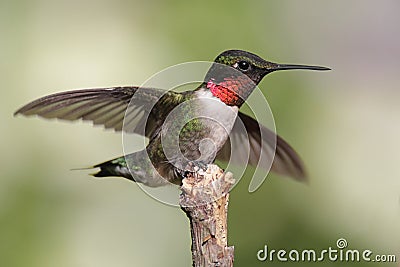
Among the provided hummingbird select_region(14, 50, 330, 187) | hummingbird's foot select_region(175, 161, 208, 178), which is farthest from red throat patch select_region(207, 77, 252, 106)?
hummingbird's foot select_region(175, 161, 208, 178)

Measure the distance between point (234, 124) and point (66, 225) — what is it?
1.03m

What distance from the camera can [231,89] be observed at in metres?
1.57

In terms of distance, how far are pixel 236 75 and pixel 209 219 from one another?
0.39 m

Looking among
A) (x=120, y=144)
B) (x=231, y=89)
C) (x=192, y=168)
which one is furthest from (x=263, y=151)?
(x=120, y=144)

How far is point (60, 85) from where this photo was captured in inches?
109

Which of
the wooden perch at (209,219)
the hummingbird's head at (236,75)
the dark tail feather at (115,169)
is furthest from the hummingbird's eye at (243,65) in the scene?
the dark tail feather at (115,169)

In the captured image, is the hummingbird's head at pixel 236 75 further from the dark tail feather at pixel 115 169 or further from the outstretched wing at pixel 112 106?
the dark tail feather at pixel 115 169

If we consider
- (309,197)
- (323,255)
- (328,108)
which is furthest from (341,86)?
(323,255)

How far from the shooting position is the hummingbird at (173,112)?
4.99 ft

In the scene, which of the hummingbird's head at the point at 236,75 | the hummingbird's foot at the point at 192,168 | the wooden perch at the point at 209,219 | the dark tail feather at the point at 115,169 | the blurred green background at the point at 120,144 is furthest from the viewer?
the blurred green background at the point at 120,144

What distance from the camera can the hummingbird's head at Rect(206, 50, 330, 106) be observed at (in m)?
1.54

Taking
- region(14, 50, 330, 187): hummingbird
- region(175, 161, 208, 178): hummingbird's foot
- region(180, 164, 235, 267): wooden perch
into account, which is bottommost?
region(180, 164, 235, 267): wooden perch

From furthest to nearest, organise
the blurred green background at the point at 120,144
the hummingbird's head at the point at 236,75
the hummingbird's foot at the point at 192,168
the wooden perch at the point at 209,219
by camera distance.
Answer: the blurred green background at the point at 120,144
the hummingbird's head at the point at 236,75
the hummingbird's foot at the point at 192,168
the wooden perch at the point at 209,219

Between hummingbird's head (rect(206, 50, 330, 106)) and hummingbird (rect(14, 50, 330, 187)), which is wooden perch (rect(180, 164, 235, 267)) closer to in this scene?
hummingbird (rect(14, 50, 330, 187))
